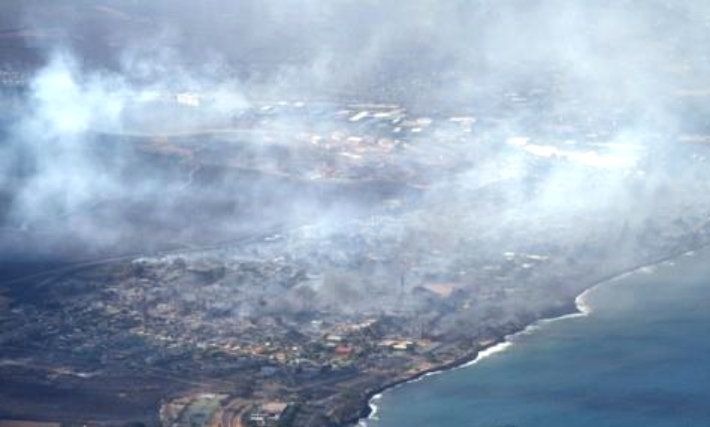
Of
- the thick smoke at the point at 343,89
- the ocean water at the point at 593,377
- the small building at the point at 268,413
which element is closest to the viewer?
the small building at the point at 268,413

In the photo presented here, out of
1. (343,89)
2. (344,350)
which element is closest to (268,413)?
(344,350)

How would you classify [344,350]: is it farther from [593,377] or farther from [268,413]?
[593,377]

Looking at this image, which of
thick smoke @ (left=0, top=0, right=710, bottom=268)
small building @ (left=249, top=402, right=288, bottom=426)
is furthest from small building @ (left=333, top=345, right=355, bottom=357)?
thick smoke @ (left=0, top=0, right=710, bottom=268)

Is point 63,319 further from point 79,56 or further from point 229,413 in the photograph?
point 79,56

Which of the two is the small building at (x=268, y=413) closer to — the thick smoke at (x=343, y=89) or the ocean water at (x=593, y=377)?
the ocean water at (x=593, y=377)

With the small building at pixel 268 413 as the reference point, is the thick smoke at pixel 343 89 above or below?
above

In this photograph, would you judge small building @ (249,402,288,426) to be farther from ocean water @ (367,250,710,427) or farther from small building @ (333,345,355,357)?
small building @ (333,345,355,357)

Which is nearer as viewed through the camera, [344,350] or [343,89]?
[344,350]

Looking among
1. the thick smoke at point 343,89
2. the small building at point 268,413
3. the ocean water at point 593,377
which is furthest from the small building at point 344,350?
the thick smoke at point 343,89
